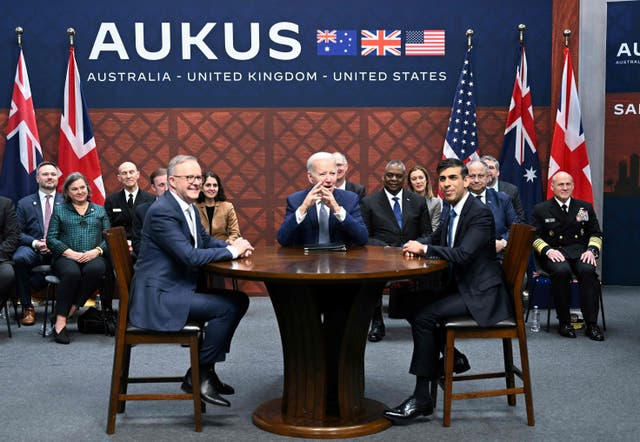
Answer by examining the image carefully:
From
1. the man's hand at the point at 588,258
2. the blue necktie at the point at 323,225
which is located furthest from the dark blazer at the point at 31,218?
the man's hand at the point at 588,258

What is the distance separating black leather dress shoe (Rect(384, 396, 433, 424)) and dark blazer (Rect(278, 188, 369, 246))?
43.3 inches

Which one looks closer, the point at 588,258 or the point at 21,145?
the point at 588,258

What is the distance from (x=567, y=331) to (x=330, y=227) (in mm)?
2415

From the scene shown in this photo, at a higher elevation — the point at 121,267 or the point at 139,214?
the point at 139,214

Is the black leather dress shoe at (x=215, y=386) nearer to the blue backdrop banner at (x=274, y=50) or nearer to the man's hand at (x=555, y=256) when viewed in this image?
the man's hand at (x=555, y=256)

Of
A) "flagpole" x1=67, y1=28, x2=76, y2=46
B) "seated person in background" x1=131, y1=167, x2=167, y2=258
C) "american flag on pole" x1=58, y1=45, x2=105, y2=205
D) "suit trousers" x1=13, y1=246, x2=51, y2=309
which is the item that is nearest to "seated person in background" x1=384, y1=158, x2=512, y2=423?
"seated person in background" x1=131, y1=167, x2=167, y2=258

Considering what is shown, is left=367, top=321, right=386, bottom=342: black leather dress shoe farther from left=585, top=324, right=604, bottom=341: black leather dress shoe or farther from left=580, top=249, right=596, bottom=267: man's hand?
left=580, top=249, right=596, bottom=267: man's hand

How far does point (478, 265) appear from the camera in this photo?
13.6 feet

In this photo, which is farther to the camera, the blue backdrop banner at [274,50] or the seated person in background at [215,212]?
the blue backdrop banner at [274,50]

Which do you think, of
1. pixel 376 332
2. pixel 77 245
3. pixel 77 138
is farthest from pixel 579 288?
pixel 77 138

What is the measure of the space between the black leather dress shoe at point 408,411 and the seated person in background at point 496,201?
2.31 metres

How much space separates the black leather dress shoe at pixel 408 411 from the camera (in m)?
3.98

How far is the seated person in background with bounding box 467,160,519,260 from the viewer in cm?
608

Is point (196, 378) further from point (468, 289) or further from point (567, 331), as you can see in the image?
point (567, 331)
